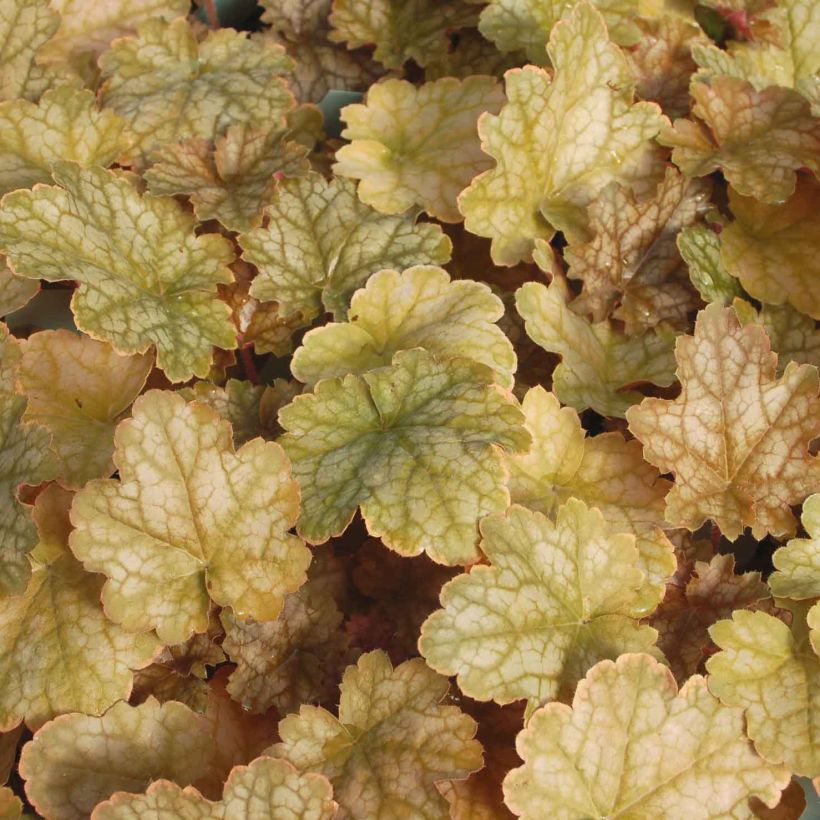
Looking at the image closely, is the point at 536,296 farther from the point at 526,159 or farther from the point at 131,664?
the point at 131,664

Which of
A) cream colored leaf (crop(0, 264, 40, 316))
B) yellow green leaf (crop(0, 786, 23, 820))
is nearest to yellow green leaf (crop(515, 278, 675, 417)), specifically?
cream colored leaf (crop(0, 264, 40, 316))

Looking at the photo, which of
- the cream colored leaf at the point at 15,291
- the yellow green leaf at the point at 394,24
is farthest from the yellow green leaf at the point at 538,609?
the yellow green leaf at the point at 394,24

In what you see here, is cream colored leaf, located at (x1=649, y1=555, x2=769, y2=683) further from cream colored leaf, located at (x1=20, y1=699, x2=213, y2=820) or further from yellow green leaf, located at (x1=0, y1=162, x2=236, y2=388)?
yellow green leaf, located at (x1=0, y1=162, x2=236, y2=388)

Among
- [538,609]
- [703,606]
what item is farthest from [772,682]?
[538,609]

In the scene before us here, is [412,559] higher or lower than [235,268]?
lower

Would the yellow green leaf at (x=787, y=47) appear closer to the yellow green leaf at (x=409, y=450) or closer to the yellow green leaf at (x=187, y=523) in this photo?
the yellow green leaf at (x=409, y=450)

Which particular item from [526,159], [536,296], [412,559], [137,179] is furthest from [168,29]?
[412,559]
